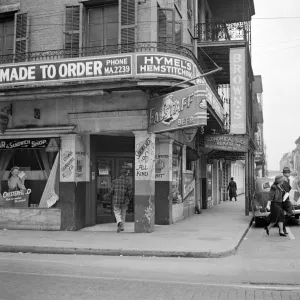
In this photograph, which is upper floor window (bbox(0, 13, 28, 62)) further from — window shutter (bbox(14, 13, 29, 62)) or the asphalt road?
the asphalt road

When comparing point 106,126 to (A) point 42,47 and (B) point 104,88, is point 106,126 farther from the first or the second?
(A) point 42,47

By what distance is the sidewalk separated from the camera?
32.4 ft

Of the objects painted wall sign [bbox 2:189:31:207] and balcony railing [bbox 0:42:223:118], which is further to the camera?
painted wall sign [bbox 2:189:31:207]

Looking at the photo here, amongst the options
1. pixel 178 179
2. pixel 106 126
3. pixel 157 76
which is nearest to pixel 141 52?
pixel 157 76

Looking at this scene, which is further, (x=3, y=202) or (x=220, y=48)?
(x=220, y=48)

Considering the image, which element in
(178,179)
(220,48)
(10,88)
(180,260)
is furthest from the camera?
(220,48)

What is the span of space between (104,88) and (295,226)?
8.52m

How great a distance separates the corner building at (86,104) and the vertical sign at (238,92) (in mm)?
3397

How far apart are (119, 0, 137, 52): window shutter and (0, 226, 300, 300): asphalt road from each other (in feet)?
21.6

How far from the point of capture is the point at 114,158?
15.3 metres

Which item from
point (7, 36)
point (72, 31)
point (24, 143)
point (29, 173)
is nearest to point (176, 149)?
point (29, 173)

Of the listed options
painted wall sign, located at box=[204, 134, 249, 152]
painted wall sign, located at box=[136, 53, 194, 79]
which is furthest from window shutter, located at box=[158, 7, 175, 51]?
painted wall sign, located at box=[204, 134, 249, 152]

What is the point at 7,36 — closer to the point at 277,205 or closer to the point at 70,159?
the point at 70,159

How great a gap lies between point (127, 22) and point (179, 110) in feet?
10.7
